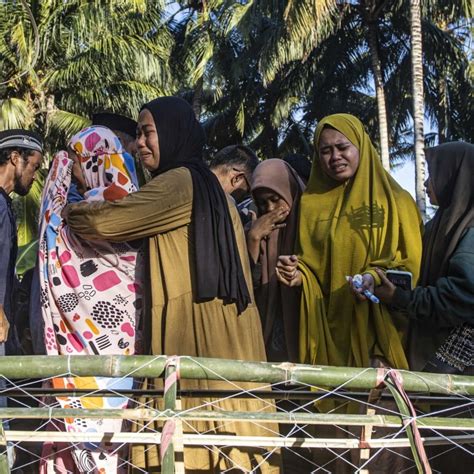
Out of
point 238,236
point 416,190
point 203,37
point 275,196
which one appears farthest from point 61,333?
point 203,37

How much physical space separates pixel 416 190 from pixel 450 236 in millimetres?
15308

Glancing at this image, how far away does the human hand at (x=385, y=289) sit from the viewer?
3130mm

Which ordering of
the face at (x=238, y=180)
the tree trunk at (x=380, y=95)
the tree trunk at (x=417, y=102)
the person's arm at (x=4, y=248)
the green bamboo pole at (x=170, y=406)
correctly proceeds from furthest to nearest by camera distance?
the tree trunk at (x=380, y=95)
the tree trunk at (x=417, y=102)
the face at (x=238, y=180)
the person's arm at (x=4, y=248)
the green bamboo pole at (x=170, y=406)

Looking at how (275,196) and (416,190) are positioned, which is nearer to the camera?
(275,196)

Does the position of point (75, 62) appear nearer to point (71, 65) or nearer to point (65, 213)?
point (71, 65)

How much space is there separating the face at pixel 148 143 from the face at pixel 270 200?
22.9 inches

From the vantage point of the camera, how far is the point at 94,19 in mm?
19703

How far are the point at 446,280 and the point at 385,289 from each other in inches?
8.6

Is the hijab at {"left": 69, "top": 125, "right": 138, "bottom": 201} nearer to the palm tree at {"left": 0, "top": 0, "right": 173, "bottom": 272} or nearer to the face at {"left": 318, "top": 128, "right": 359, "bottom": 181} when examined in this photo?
the face at {"left": 318, "top": 128, "right": 359, "bottom": 181}

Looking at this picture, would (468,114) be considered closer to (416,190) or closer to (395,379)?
(416,190)

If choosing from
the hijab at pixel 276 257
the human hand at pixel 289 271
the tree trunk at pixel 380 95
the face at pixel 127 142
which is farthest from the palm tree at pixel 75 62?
Result: the human hand at pixel 289 271

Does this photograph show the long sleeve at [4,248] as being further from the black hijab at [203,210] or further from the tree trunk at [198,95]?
the tree trunk at [198,95]

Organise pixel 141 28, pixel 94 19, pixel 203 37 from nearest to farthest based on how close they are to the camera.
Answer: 1. pixel 94 19
2. pixel 141 28
3. pixel 203 37

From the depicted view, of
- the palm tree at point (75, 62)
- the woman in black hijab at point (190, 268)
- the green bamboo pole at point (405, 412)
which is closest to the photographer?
the green bamboo pole at point (405, 412)
